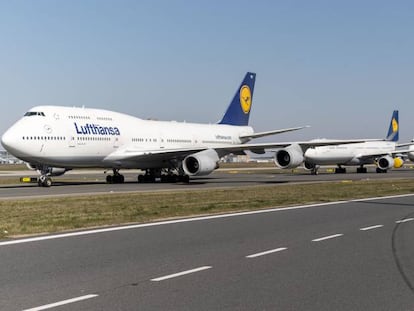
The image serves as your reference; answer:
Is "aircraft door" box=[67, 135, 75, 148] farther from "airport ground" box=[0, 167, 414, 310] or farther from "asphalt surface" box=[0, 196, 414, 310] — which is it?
"asphalt surface" box=[0, 196, 414, 310]

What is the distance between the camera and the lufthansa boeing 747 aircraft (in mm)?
29188

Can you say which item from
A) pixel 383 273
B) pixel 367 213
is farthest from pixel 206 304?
pixel 367 213

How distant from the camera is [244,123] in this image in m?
46.4

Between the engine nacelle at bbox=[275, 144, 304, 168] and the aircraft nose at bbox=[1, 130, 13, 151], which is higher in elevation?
the aircraft nose at bbox=[1, 130, 13, 151]

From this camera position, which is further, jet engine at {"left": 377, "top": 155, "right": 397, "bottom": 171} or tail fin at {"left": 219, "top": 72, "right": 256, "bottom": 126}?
jet engine at {"left": 377, "top": 155, "right": 397, "bottom": 171}

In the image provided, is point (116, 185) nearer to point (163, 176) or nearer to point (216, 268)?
point (163, 176)

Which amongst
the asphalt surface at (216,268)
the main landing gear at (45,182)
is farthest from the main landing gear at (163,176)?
the asphalt surface at (216,268)

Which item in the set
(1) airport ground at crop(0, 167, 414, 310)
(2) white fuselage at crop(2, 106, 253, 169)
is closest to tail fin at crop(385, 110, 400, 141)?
(2) white fuselage at crop(2, 106, 253, 169)

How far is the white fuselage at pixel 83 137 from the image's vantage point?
94.8 feet

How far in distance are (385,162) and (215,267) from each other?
5421 centimetres

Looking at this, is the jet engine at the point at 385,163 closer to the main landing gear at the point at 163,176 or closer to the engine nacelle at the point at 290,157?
the engine nacelle at the point at 290,157

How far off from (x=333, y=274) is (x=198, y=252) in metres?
2.59

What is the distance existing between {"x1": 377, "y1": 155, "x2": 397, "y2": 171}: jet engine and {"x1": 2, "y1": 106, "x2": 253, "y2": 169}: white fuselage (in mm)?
28470

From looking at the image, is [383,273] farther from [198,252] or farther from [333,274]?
[198,252]
